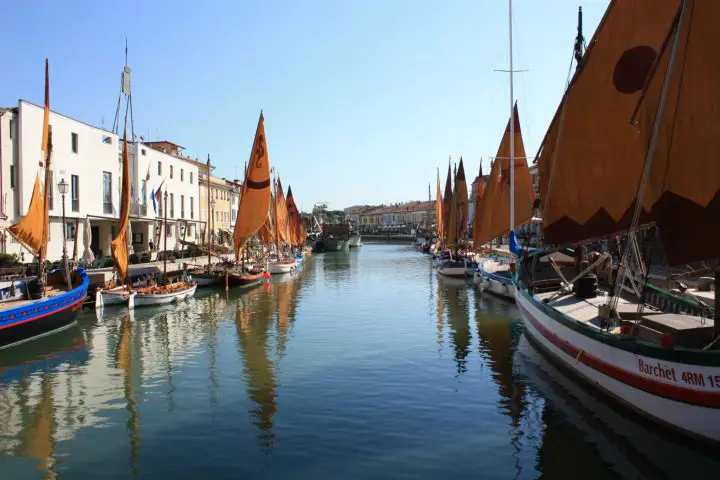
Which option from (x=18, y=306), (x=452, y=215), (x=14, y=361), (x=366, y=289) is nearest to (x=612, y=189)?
(x=14, y=361)

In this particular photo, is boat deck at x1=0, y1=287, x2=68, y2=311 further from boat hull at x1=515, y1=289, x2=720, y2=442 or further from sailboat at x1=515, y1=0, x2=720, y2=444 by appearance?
boat hull at x1=515, y1=289, x2=720, y2=442

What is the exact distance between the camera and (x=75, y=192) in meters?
38.4

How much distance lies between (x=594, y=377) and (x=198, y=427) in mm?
8736

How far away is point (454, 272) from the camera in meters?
46.4

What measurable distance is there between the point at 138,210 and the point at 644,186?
4427cm

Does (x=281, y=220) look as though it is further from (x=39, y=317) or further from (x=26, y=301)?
(x=39, y=317)

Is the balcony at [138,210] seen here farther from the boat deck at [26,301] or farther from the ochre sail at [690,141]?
the ochre sail at [690,141]

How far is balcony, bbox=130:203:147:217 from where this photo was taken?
47156mm

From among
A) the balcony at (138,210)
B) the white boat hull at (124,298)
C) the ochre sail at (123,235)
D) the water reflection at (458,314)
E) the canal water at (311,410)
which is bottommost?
the canal water at (311,410)

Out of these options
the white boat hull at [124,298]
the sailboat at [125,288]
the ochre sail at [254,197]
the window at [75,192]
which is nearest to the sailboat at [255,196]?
the ochre sail at [254,197]

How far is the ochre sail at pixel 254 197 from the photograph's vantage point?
36688mm

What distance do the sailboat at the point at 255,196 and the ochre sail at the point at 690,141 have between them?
28.7 m

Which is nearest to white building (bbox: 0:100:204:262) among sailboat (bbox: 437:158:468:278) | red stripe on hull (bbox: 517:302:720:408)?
sailboat (bbox: 437:158:468:278)

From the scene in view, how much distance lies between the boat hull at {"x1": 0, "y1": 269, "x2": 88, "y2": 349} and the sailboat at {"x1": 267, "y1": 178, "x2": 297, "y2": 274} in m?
27.8
